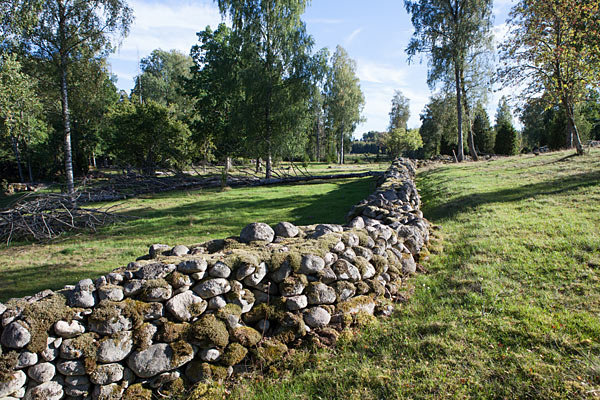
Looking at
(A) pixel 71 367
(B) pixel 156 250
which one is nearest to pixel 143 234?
(B) pixel 156 250

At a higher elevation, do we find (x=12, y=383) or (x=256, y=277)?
(x=256, y=277)

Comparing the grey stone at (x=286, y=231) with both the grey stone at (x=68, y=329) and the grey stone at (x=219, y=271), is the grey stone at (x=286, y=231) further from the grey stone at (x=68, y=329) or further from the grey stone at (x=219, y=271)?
the grey stone at (x=68, y=329)

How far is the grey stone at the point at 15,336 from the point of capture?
2.54 m

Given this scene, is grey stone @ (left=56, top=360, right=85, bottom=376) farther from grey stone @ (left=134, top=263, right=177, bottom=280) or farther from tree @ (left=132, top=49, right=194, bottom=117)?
tree @ (left=132, top=49, right=194, bottom=117)

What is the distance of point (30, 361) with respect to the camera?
2561 millimetres

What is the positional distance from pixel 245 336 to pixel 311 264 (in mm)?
1018

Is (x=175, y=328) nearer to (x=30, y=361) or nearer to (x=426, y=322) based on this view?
(x=30, y=361)

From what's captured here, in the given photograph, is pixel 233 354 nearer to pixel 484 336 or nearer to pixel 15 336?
pixel 15 336

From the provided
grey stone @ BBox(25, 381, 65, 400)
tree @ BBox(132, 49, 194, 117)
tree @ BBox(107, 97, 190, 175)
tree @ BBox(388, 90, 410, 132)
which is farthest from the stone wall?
tree @ BBox(388, 90, 410, 132)

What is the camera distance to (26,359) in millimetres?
2545

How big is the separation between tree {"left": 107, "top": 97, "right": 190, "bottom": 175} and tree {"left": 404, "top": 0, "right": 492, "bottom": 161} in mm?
18248

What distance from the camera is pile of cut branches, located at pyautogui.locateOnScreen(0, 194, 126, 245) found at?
870 centimetres

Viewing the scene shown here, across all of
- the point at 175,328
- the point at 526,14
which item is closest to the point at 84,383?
the point at 175,328

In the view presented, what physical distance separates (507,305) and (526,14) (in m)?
16.8
